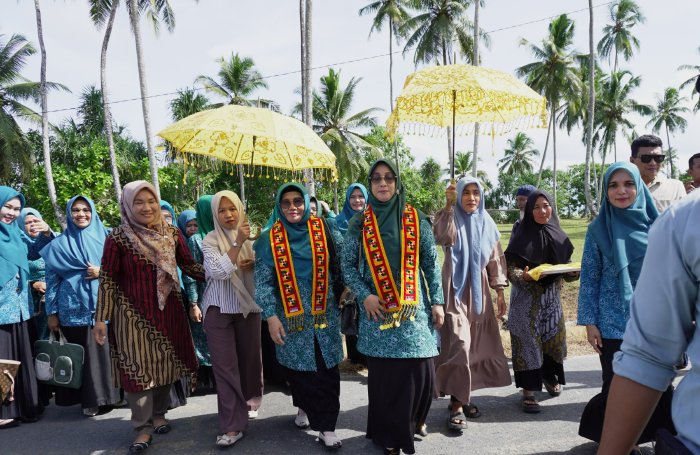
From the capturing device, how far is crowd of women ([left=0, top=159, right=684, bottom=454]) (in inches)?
126

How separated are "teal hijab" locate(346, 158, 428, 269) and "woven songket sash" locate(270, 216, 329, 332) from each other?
31 centimetres

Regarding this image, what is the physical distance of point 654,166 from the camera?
13.1 feet

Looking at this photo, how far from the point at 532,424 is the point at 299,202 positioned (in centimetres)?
234

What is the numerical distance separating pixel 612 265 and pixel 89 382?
13.3 feet

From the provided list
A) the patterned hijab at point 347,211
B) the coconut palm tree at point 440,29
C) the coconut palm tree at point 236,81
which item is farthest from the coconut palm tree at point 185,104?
the patterned hijab at point 347,211

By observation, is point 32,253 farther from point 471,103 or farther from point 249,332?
point 471,103

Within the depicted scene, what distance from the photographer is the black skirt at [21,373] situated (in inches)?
161

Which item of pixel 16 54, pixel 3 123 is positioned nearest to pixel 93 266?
pixel 3 123

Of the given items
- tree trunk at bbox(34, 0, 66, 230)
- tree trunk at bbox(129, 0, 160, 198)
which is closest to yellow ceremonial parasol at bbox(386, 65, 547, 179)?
tree trunk at bbox(129, 0, 160, 198)

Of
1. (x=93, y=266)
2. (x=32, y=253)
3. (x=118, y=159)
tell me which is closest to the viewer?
(x=93, y=266)

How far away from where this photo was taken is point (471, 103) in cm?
481

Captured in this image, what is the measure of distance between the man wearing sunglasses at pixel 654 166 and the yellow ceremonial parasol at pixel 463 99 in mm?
815

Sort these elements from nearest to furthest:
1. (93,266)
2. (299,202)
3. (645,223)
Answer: (645,223) < (299,202) < (93,266)

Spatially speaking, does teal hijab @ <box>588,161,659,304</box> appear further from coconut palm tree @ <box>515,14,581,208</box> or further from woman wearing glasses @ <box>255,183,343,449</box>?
coconut palm tree @ <box>515,14,581,208</box>
